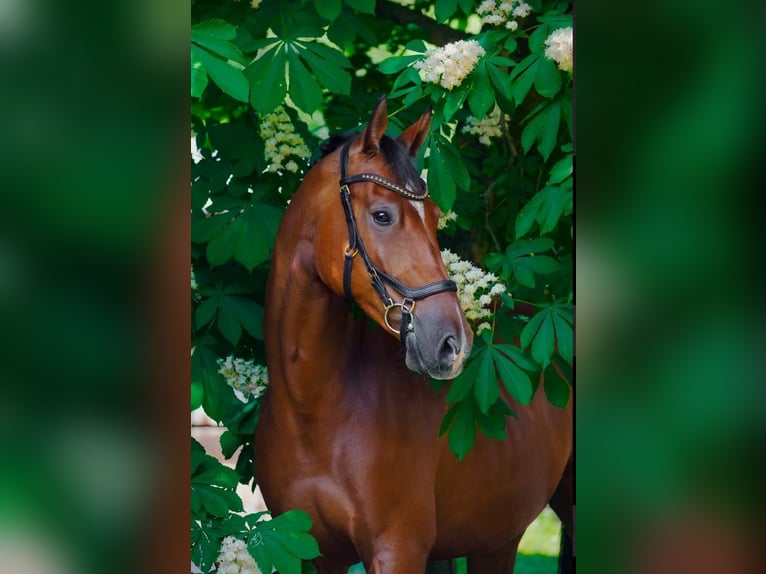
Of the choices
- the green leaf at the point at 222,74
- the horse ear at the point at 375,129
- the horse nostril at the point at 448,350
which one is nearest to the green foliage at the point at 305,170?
the green leaf at the point at 222,74

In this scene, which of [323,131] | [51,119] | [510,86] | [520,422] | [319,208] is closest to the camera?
[51,119]

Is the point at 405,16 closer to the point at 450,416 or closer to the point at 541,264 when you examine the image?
the point at 541,264

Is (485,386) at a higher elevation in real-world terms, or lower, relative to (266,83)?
lower

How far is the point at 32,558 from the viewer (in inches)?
38.4

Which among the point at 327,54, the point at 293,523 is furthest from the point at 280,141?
the point at 293,523

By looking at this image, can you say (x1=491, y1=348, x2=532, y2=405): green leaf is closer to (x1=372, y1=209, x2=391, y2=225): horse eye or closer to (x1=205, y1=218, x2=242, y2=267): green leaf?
(x1=372, y1=209, x2=391, y2=225): horse eye

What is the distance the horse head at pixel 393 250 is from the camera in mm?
2154

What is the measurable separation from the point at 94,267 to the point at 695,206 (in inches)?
23.9

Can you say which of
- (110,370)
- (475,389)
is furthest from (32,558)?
(475,389)

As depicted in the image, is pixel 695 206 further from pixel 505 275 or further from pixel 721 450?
pixel 505 275

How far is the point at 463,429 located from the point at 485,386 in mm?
175

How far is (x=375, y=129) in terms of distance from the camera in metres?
2.31

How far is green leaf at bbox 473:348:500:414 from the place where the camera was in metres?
2.30

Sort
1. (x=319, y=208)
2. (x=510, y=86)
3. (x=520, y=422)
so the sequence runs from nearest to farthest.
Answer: (x=510, y=86) < (x=319, y=208) < (x=520, y=422)
